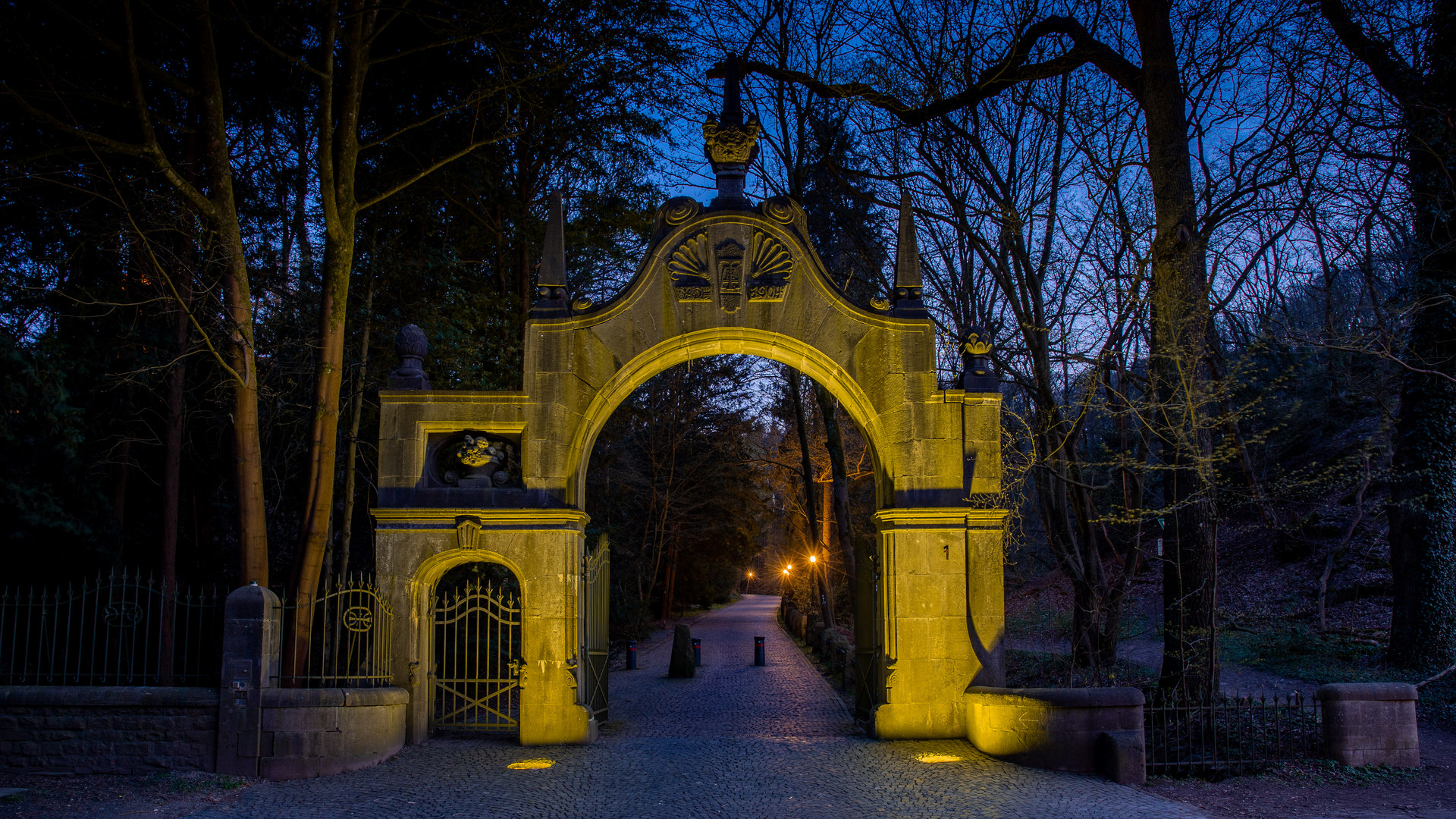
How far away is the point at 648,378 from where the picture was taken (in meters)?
10.4

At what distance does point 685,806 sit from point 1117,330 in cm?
787

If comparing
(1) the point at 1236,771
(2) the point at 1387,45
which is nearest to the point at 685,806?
(1) the point at 1236,771

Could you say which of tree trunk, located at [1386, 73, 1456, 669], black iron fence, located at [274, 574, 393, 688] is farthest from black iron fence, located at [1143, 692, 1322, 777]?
black iron fence, located at [274, 574, 393, 688]

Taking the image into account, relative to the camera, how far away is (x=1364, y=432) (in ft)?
70.0

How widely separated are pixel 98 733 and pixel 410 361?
4772 millimetres

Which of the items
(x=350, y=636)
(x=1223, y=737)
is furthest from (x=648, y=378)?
(x=1223, y=737)

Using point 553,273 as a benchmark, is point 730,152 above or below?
above

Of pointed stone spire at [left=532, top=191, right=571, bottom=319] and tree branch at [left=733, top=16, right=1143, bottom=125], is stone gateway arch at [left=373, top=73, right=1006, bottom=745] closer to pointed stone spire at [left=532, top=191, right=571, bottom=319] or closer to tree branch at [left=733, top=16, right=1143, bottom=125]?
pointed stone spire at [left=532, top=191, right=571, bottom=319]

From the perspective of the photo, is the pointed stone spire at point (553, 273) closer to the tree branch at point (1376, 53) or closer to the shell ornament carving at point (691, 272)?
the shell ornament carving at point (691, 272)

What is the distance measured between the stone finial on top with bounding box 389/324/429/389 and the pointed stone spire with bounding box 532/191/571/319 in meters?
1.42

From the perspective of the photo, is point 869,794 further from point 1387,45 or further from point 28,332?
point 28,332

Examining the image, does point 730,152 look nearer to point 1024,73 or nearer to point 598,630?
→ point 1024,73

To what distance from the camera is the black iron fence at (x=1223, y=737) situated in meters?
8.28

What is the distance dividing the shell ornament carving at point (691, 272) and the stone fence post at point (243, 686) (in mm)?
5625
